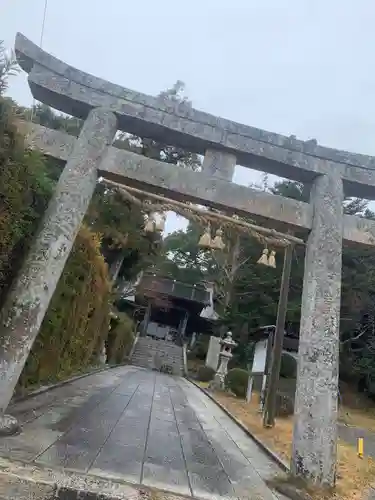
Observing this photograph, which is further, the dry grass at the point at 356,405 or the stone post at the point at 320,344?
the dry grass at the point at 356,405

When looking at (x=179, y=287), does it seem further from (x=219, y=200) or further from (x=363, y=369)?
(x=219, y=200)

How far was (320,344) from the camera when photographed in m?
5.13

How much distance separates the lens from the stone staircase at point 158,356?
2669cm

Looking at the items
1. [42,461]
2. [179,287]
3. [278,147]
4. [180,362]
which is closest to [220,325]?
[180,362]

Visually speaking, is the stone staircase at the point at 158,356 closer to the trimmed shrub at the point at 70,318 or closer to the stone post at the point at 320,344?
the trimmed shrub at the point at 70,318

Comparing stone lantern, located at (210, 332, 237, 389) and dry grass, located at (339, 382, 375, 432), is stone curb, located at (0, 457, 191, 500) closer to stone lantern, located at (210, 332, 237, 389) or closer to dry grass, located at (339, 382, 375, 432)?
stone lantern, located at (210, 332, 237, 389)

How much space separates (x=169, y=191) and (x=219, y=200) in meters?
0.69

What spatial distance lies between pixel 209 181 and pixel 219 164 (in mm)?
387

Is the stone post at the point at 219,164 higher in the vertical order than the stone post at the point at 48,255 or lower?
higher

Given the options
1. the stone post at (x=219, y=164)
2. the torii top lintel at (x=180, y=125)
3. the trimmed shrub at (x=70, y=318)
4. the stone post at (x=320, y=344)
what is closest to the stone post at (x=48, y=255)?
the torii top lintel at (x=180, y=125)

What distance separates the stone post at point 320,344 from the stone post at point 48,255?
3.08 m

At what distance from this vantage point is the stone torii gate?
4957 mm

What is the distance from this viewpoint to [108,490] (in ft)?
10.2

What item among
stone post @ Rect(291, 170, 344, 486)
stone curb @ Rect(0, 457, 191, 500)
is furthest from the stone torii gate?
stone curb @ Rect(0, 457, 191, 500)
